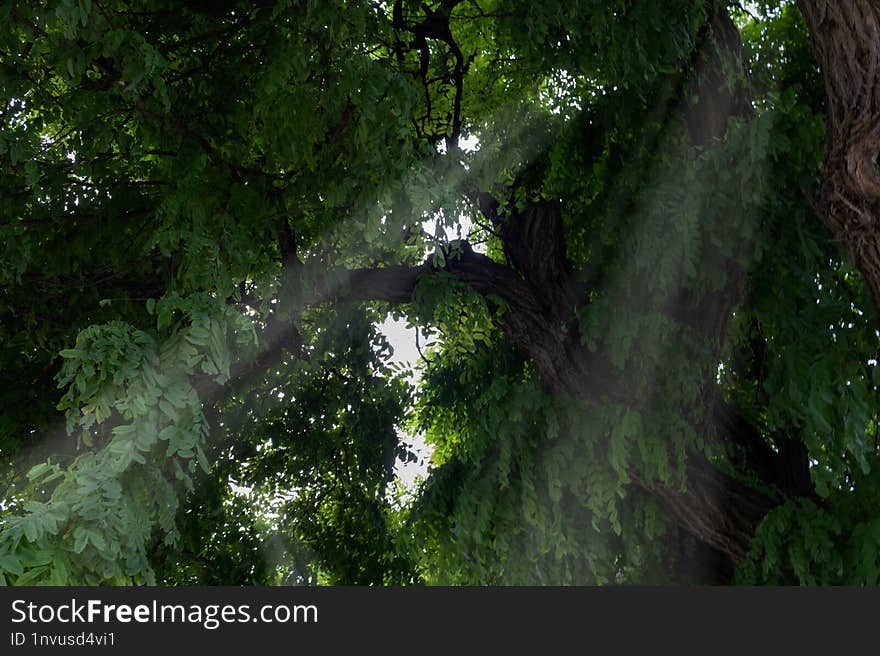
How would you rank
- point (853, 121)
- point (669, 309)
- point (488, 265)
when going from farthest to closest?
point (488, 265)
point (669, 309)
point (853, 121)

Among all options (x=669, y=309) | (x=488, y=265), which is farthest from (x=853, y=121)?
(x=488, y=265)

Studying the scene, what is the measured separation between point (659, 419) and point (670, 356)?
480 mm

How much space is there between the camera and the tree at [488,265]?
14.9 feet

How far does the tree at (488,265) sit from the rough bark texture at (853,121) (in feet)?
0.05

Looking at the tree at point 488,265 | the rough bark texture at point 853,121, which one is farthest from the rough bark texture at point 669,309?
the rough bark texture at point 853,121

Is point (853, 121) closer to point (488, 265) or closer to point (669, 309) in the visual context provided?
point (669, 309)

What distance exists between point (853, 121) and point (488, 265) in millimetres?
3197

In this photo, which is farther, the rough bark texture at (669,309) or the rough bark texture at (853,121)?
the rough bark texture at (669,309)

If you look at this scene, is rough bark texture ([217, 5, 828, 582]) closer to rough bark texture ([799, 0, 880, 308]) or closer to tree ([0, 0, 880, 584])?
tree ([0, 0, 880, 584])

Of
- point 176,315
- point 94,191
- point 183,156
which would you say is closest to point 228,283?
point 176,315

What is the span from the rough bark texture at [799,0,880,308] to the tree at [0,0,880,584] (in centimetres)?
2

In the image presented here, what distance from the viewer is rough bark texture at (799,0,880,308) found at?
14.3ft

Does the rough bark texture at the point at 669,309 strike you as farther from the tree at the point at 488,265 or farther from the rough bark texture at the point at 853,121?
the rough bark texture at the point at 853,121

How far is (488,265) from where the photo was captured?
7059 millimetres
